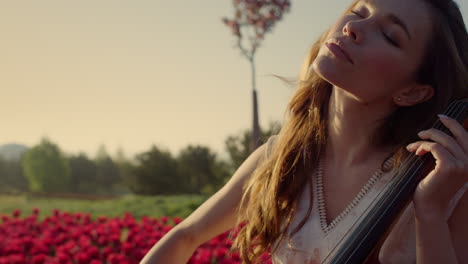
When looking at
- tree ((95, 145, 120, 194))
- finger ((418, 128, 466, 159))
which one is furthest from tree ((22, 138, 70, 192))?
finger ((418, 128, 466, 159))

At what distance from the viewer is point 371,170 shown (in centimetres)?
253

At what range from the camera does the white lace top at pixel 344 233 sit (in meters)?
2.42

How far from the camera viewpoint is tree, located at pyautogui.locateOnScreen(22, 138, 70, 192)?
177 feet

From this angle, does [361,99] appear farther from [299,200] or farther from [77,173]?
[77,173]

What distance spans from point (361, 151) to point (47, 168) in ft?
182

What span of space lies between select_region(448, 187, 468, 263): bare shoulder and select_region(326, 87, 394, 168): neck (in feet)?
1.25

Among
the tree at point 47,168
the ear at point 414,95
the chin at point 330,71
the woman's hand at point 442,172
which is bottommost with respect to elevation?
the tree at point 47,168

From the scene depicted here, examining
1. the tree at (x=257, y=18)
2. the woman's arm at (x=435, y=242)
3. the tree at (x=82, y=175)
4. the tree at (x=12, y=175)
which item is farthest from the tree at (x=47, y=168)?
the woman's arm at (x=435, y=242)

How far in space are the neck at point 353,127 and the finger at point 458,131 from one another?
0.43m

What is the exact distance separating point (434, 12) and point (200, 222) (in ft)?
4.53

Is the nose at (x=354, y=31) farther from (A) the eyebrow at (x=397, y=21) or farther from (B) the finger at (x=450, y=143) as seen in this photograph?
(B) the finger at (x=450, y=143)

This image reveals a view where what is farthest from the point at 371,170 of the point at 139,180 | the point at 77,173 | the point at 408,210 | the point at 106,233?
the point at 77,173

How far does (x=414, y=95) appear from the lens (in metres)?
2.54

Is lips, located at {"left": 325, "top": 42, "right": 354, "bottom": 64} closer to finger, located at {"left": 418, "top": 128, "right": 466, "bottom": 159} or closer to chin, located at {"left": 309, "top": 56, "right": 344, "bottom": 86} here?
chin, located at {"left": 309, "top": 56, "right": 344, "bottom": 86}
